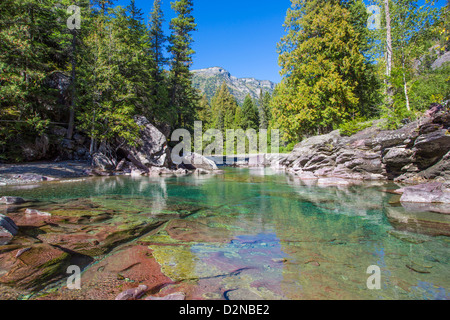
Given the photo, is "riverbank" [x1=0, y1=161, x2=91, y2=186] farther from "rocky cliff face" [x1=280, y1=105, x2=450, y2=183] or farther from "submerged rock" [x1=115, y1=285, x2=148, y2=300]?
"rocky cliff face" [x1=280, y1=105, x2=450, y2=183]

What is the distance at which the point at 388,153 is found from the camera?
43.3 feet

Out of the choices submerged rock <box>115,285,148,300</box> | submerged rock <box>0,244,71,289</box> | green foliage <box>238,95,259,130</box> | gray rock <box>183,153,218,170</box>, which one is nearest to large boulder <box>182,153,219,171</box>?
gray rock <box>183,153,218,170</box>

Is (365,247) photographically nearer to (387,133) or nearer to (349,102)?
(387,133)

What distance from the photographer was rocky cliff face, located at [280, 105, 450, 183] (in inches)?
423

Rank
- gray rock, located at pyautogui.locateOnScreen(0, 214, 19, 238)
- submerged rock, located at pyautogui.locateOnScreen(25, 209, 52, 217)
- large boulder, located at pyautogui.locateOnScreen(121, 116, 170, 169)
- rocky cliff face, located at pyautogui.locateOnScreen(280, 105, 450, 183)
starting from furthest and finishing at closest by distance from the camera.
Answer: large boulder, located at pyautogui.locateOnScreen(121, 116, 170, 169), rocky cliff face, located at pyautogui.locateOnScreen(280, 105, 450, 183), submerged rock, located at pyautogui.locateOnScreen(25, 209, 52, 217), gray rock, located at pyautogui.locateOnScreen(0, 214, 19, 238)

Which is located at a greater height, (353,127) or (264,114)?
(264,114)

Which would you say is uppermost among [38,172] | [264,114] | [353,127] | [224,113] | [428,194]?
[224,113]

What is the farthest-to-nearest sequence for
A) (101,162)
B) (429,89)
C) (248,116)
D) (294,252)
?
(248,116) < (429,89) < (101,162) < (294,252)

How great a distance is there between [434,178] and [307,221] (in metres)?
9.60

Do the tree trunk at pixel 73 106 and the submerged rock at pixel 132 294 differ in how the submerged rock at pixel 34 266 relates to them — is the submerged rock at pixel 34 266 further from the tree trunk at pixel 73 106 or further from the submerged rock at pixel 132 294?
the tree trunk at pixel 73 106

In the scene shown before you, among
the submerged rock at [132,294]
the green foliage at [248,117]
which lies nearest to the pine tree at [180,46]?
the submerged rock at [132,294]

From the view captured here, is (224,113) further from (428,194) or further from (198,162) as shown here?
(428,194)

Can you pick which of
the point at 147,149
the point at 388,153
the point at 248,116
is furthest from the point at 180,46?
the point at 248,116
